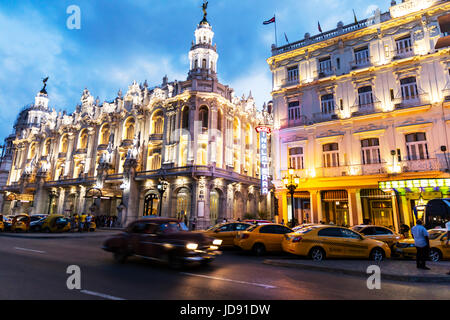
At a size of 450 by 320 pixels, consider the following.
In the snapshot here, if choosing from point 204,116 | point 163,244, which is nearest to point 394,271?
point 163,244

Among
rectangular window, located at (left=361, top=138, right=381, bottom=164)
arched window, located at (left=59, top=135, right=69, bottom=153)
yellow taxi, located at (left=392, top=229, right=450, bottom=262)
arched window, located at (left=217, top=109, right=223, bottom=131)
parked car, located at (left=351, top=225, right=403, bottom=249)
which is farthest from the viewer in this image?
arched window, located at (left=59, top=135, right=69, bottom=153)

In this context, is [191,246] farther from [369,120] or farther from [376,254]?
[369,120]

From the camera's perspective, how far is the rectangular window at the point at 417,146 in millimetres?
17141

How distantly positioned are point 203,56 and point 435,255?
107ft

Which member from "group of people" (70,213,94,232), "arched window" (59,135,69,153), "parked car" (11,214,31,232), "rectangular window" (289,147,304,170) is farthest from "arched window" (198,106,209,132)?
"arched window" (59,135,69,153)

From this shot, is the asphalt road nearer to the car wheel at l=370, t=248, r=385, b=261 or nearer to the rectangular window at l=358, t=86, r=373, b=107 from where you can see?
the car wheel at l=370, t=248, r=385, b=261

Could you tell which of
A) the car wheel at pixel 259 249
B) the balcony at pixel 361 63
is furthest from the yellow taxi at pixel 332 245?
the balcony at pixel 361 63

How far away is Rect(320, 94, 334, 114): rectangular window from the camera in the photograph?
67.7 feet

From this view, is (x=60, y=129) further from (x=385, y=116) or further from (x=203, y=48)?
(x=385, y=116)

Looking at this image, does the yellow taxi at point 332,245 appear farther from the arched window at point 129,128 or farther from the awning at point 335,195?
the arched window at point 129,128

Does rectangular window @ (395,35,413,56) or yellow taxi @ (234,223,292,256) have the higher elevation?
rectangular window @ (395,35,413,56)

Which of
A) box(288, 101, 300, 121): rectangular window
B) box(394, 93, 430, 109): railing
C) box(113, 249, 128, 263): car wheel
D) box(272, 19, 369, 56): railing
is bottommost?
box(113, 249, 128, 263): car wheel

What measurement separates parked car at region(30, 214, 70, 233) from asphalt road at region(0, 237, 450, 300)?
1648 cm

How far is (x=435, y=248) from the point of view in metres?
11.7
